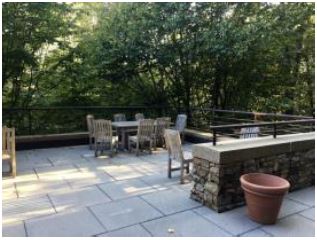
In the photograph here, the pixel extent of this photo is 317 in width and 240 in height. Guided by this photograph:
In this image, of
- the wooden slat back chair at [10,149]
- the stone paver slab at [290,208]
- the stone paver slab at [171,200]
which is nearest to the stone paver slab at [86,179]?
the wooden slat back chair at [10,149]

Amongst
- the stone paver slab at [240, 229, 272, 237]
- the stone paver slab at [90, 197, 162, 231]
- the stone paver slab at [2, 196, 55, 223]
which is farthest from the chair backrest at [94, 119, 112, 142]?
the stone paver slab at [240, 229, 272, 237]

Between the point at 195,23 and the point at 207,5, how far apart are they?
2.12 ft

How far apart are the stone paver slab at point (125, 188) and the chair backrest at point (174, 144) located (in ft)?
2.07

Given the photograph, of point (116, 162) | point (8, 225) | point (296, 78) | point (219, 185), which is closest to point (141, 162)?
point (116, 162)

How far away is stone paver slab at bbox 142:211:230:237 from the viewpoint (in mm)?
3119

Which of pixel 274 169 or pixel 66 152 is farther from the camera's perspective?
pixel 66 152

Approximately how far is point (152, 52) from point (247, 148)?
17.0 ft

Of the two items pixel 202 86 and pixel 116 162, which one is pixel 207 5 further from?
pixel 116 162

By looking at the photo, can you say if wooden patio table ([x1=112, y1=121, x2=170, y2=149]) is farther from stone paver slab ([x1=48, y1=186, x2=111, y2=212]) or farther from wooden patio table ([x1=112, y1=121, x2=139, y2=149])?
stone paver slab ([x1=48, y1=186, x2=111, y2=212])

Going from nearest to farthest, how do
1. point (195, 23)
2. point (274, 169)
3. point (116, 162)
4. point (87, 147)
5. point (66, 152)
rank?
point (274, 169) < point (116, 162) < point (66, 152) < point (87, 147) < point (195, 23)

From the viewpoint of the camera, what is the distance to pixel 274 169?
13.5 ft

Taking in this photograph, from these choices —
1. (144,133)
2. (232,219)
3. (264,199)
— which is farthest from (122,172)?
(264,199)

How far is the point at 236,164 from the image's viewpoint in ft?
12.2

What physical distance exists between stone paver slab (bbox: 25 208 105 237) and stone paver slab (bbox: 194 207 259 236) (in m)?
1.18
